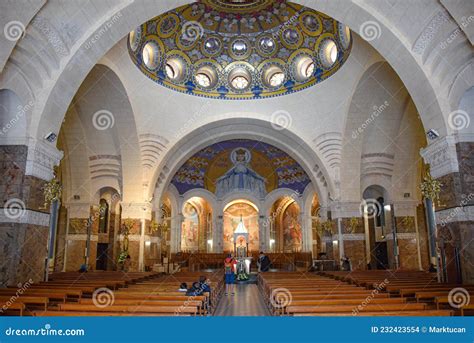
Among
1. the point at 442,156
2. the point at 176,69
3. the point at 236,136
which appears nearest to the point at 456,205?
the point at 442,156

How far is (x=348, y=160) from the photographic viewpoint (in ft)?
56.5

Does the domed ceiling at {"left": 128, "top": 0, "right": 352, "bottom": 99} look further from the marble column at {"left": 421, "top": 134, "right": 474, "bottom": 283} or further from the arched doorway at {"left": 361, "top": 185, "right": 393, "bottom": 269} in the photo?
the marble column at {"left": 421, "top": 134, "right": 474, "bottom": 283}

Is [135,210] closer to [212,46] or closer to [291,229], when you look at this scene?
[212,46]

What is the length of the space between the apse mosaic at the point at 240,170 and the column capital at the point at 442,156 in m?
15.4

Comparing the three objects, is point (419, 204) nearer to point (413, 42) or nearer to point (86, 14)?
point (413, 42)

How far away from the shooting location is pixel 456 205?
811 cm

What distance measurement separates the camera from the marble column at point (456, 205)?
25.9 feet

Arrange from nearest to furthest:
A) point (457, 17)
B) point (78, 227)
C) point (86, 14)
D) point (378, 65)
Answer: point (457, 17) → point (86, 14) → point (378, 65) → point (78, 227)

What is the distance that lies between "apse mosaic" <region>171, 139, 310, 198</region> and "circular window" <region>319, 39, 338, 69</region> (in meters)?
7.87

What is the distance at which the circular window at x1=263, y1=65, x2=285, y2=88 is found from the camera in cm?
1941

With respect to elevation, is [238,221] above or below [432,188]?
above

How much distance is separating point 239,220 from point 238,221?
0.13m

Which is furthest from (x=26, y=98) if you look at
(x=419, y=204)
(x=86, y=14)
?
(x=419, y=204)

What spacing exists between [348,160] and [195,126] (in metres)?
7.94
